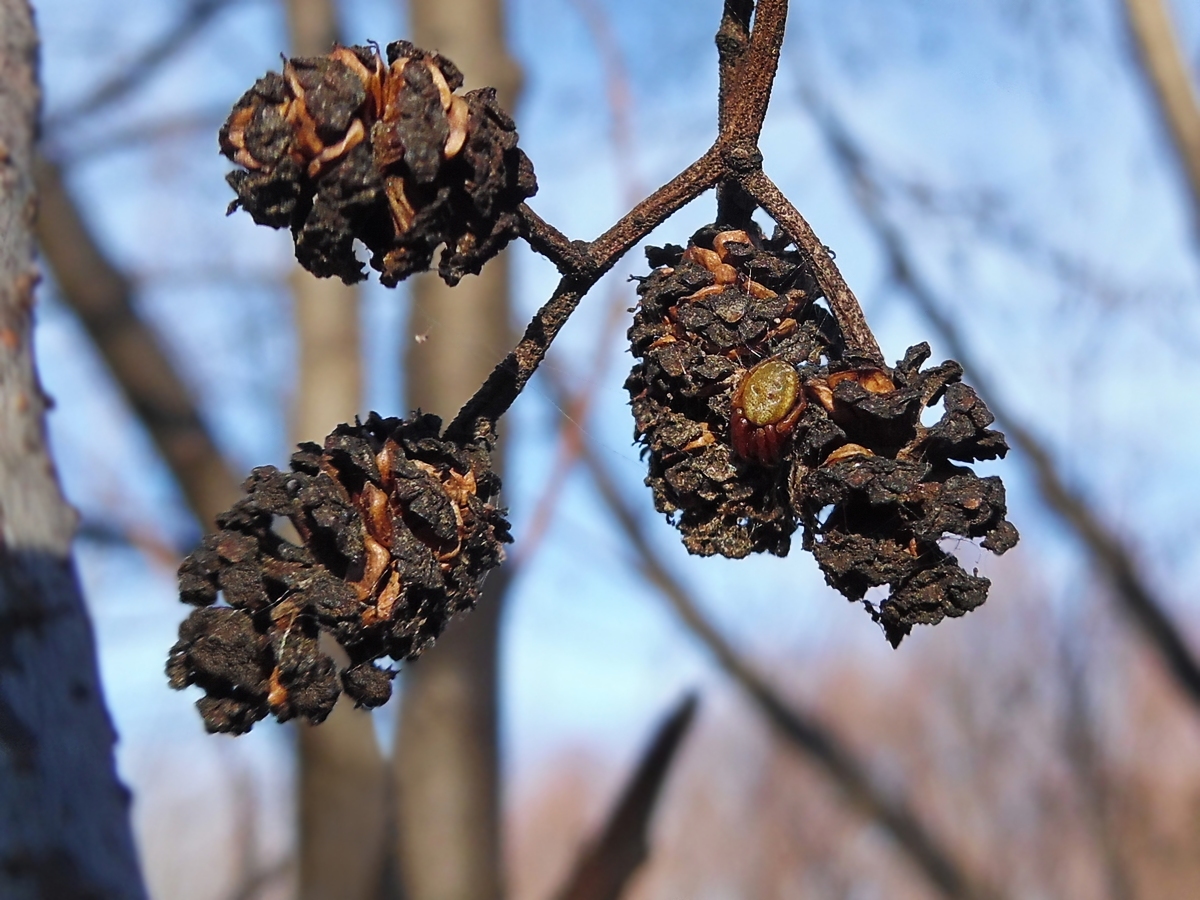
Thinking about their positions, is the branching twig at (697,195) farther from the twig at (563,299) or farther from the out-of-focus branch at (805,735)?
the out-of-focus branch at (805,735)

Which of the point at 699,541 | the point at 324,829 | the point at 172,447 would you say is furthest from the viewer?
the point at 172,447

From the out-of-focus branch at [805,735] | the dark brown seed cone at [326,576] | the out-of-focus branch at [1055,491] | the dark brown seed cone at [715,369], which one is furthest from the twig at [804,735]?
the dark brown seed cone at [326,576]

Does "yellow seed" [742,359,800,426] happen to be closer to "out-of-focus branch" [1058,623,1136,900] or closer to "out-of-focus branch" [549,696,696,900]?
"out-of-focus branch" [549,696,696,900]

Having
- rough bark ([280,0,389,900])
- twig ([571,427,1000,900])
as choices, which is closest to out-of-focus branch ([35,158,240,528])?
rough bark ([280,0,389,900])

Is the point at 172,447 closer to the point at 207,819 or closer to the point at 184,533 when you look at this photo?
the point at 184,533

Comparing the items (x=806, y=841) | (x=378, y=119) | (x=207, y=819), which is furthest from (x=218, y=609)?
(x=806, y=841)

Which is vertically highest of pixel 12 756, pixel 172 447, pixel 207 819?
pixel 207 819

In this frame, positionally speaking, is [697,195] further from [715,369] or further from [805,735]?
[805,735]
